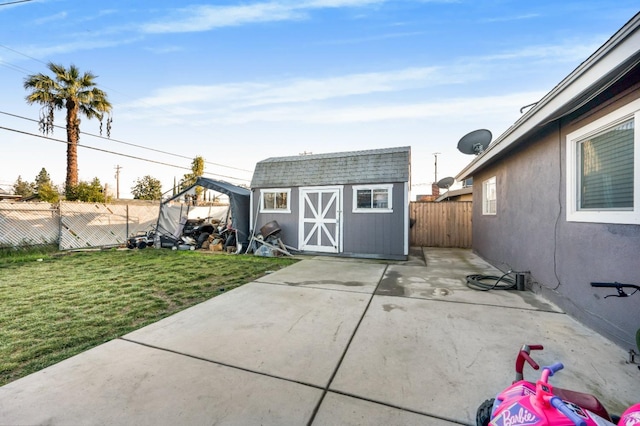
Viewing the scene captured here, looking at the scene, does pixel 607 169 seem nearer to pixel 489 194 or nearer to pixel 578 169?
pixel 578 169

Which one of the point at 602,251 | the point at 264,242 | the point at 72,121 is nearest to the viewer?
the point at 602,251

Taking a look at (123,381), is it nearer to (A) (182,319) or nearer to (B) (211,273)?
(A) (182,319)

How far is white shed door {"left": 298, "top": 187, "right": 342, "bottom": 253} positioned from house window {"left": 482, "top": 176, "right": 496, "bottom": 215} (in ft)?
13.7

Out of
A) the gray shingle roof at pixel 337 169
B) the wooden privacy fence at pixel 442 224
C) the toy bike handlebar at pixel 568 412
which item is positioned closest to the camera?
the toy bike handlebar at pixel 568 412

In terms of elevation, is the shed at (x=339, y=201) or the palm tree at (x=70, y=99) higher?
the palm tree at (x=70, y=99)

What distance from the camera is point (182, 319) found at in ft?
10.5

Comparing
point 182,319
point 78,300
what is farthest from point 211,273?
point 182,319

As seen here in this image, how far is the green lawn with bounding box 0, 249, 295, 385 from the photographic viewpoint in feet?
8.45

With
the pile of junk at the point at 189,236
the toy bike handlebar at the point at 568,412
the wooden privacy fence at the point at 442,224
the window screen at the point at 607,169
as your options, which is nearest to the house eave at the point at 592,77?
the window screen at the point at 607,169

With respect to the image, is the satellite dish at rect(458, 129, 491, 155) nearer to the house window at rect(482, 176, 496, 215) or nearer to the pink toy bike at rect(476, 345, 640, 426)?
the house window at rect(482, 176, 496, 215)

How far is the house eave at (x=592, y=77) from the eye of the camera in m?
2.01

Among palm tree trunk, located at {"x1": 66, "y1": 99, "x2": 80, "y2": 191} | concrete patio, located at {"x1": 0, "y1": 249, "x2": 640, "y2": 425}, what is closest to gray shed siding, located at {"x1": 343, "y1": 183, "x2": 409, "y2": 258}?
concrete patio, located at {"x1": 0, "y1": 249, "x2": 640, "y2": 425}

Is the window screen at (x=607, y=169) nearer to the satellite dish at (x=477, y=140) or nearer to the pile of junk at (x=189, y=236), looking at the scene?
the satellite dish at (x=477, y=140)

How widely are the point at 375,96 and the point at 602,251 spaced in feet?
25.5
